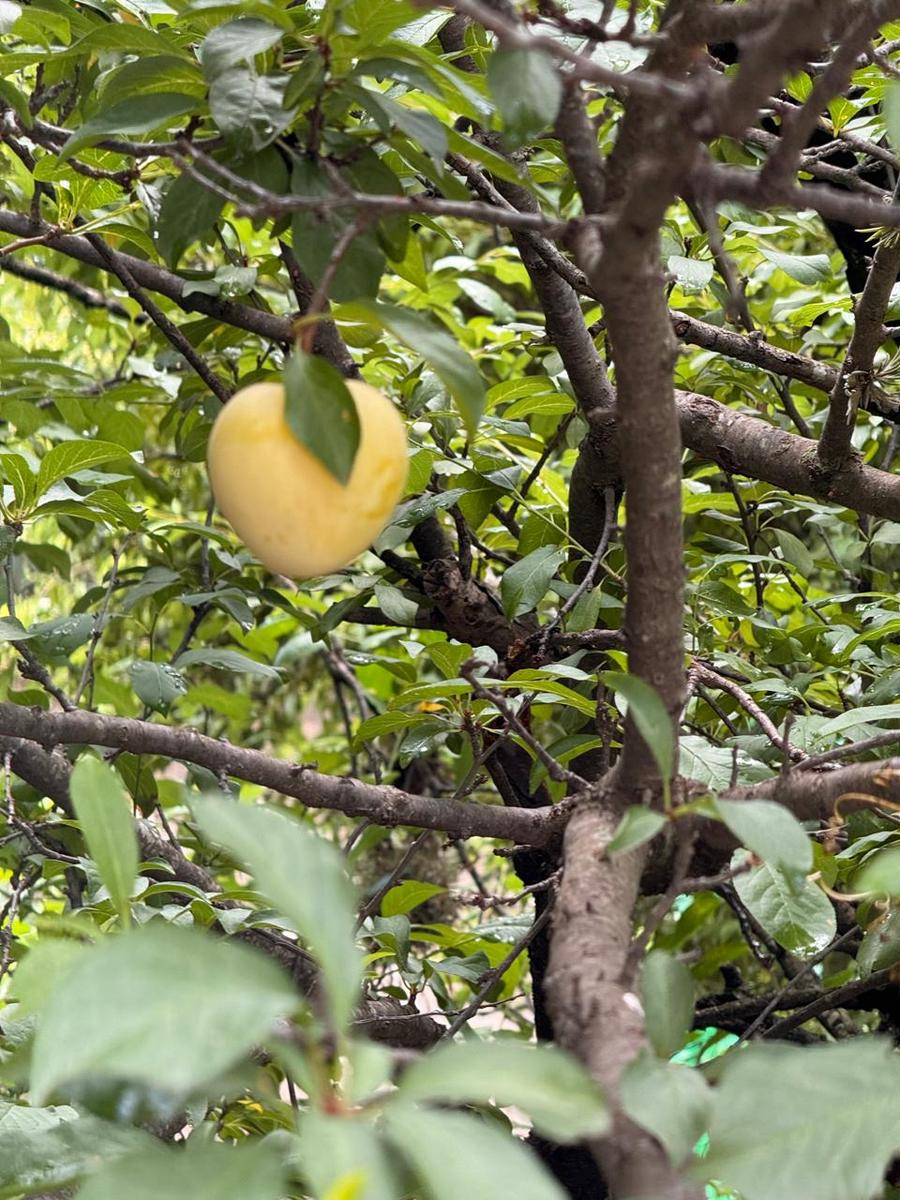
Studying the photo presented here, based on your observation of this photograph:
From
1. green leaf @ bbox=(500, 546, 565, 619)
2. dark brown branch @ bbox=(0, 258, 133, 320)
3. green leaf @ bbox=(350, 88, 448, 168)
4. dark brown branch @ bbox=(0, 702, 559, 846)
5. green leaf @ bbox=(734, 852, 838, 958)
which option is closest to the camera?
green leaf @ bbox=(350, 88, 448, 168)

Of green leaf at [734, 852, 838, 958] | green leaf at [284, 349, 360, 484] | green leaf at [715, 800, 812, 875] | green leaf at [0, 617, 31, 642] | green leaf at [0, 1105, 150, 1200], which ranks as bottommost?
green leaf at [0, 1105, 150, 1200]

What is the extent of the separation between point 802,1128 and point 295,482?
0.89 ft

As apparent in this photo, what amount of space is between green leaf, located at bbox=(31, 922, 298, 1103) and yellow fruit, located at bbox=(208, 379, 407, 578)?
0.19 meters

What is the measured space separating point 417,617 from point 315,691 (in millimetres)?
1093

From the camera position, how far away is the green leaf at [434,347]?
0.44 meters

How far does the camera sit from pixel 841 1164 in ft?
1.09

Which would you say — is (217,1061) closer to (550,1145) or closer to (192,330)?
(550,1145)

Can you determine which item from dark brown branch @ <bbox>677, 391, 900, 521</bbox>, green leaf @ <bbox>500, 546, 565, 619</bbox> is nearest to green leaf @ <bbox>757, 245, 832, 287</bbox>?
dark brown branch @ <bbox>677, 391, 900, 521</bbox>

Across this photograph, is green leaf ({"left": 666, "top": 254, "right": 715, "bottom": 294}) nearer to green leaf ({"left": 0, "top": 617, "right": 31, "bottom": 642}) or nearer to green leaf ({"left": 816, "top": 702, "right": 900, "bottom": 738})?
green leaf ({"left": 816, "top": 702, "right": 900, "bottom": 738})

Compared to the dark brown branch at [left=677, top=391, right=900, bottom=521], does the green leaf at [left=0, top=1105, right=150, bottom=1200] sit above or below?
below

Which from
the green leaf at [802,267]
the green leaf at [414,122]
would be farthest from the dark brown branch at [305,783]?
the green leaf at [802,267]

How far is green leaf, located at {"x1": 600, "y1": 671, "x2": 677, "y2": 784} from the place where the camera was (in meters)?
0.45

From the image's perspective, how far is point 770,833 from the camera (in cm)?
40

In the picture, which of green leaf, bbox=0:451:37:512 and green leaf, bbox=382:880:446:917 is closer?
green leaf, bbox=0:451:37:512
